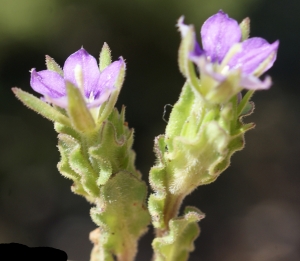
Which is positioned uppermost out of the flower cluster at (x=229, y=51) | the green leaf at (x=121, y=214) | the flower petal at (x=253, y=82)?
the flower cluster at (x=229, y=51)

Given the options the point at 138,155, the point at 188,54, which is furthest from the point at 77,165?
the point at 138,155

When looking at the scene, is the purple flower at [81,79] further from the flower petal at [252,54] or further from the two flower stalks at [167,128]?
the flower petal at [252,54]

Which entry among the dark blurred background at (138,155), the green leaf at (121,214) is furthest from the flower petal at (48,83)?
the dark blurred background at (138,155)

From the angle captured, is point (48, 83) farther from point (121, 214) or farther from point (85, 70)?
point (121, 214)

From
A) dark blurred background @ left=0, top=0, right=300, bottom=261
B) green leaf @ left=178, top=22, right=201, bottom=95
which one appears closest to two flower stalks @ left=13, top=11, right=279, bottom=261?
green leaf @ left=178, top=22, right=201, bottom=95

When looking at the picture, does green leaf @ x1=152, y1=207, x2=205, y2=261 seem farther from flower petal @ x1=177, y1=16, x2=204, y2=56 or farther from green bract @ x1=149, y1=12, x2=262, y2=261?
flower petal @ x1=177, y1=16, x2=204, y2=56

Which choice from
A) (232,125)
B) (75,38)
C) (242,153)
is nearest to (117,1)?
(75,38)
